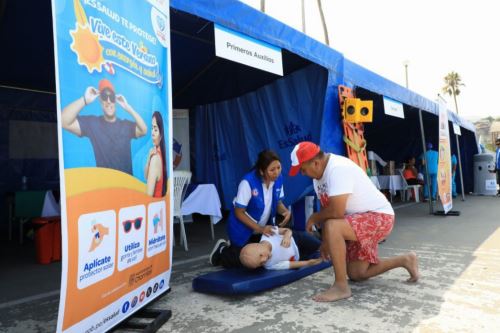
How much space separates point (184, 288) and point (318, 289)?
1.00 metres

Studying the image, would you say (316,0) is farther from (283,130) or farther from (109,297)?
(109,297)

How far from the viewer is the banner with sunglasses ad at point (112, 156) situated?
4.87 feet

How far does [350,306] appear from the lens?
2.35 meters

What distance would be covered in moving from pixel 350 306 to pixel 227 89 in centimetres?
443

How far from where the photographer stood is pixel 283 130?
5309mm

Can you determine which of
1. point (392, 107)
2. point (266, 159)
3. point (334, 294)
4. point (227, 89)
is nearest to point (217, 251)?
point (266, 159)

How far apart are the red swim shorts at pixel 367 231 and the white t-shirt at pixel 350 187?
0.17 feet

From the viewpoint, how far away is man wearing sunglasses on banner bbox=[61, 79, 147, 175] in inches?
60.9

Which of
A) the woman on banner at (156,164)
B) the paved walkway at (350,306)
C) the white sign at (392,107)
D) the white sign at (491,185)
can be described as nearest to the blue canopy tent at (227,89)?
the white sign at (392,107)

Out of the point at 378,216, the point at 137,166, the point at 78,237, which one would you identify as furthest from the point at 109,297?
the point at 378,216

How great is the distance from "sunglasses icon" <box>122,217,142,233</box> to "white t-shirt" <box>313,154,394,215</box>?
1.24 m

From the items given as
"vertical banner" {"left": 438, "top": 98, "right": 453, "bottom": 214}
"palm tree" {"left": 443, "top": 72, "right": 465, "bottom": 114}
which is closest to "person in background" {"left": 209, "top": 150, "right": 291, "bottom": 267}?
"vertical banner" {"left": 438, "top": 98, "right": 453, "bottom": 214}

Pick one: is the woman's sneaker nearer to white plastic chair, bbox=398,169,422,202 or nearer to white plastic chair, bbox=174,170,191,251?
white plastic chair, bbox=174,170,191,251

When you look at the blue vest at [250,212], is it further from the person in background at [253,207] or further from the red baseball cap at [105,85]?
the red baseball cap at [105,85]
